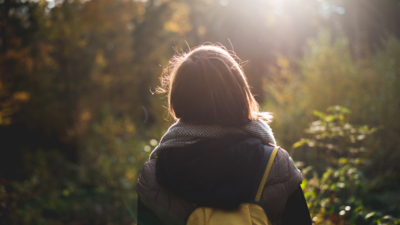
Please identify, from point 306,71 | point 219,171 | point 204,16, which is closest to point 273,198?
point 219,171

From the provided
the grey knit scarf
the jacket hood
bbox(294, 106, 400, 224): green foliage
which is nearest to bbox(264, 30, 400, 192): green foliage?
bbox(294, 106, 400, 224): green foliage

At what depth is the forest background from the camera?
375 cm

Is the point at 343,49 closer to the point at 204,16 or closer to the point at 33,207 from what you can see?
the point at 33,207

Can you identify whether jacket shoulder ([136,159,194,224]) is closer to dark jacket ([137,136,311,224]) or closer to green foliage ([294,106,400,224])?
dark jacket ([137,136,311,224])

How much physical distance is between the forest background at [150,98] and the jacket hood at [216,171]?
738 mm

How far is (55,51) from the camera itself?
11.2 metres

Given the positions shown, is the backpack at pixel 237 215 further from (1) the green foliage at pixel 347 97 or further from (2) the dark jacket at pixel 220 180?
(1) the green foliage at pixel 347 97

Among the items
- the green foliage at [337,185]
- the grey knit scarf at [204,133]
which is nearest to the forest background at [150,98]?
the green foliage at [337,185]

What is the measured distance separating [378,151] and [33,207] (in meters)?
6.78

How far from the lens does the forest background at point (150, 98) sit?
12.3 feet

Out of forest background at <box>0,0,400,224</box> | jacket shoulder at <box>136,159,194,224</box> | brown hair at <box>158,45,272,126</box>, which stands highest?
brown hair at <box>158,45,272,126</box>

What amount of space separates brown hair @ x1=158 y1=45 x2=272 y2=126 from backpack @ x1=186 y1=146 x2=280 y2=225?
326mm

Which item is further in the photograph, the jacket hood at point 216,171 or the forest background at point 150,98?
the forest background at point 150,98

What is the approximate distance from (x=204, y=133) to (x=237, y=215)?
0.38 meters
